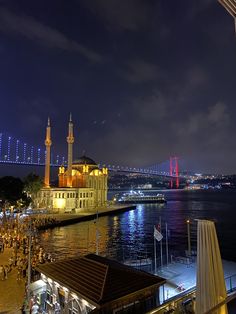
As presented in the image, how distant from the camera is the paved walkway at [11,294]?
35.1ft

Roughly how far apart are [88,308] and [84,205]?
53.4m

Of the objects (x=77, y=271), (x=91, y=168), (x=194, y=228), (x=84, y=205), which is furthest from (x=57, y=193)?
(x=77, y=271)

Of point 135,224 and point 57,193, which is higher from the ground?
point 57,193

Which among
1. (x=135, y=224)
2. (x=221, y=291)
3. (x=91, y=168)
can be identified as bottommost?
(x=135, y=224)

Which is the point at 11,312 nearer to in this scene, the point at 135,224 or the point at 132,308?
the point at 132,308

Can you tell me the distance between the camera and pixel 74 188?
58.3 meters

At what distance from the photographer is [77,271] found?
28.7ft

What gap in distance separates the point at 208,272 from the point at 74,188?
53.3 meters

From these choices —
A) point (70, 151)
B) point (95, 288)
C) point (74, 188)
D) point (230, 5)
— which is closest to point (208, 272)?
point (95, 288)

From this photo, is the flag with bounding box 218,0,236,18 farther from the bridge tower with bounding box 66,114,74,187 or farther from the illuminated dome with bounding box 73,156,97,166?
the illuminated dome with bounding box 73,156,97,166

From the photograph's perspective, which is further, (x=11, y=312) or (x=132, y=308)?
(x=11, y=312)

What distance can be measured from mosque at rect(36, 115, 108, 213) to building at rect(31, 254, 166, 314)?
46.4 meters

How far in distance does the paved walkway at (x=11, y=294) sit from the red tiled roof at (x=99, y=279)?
116 inches

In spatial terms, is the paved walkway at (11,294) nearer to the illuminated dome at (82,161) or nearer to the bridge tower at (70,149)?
the bridge tower at (70,149)
